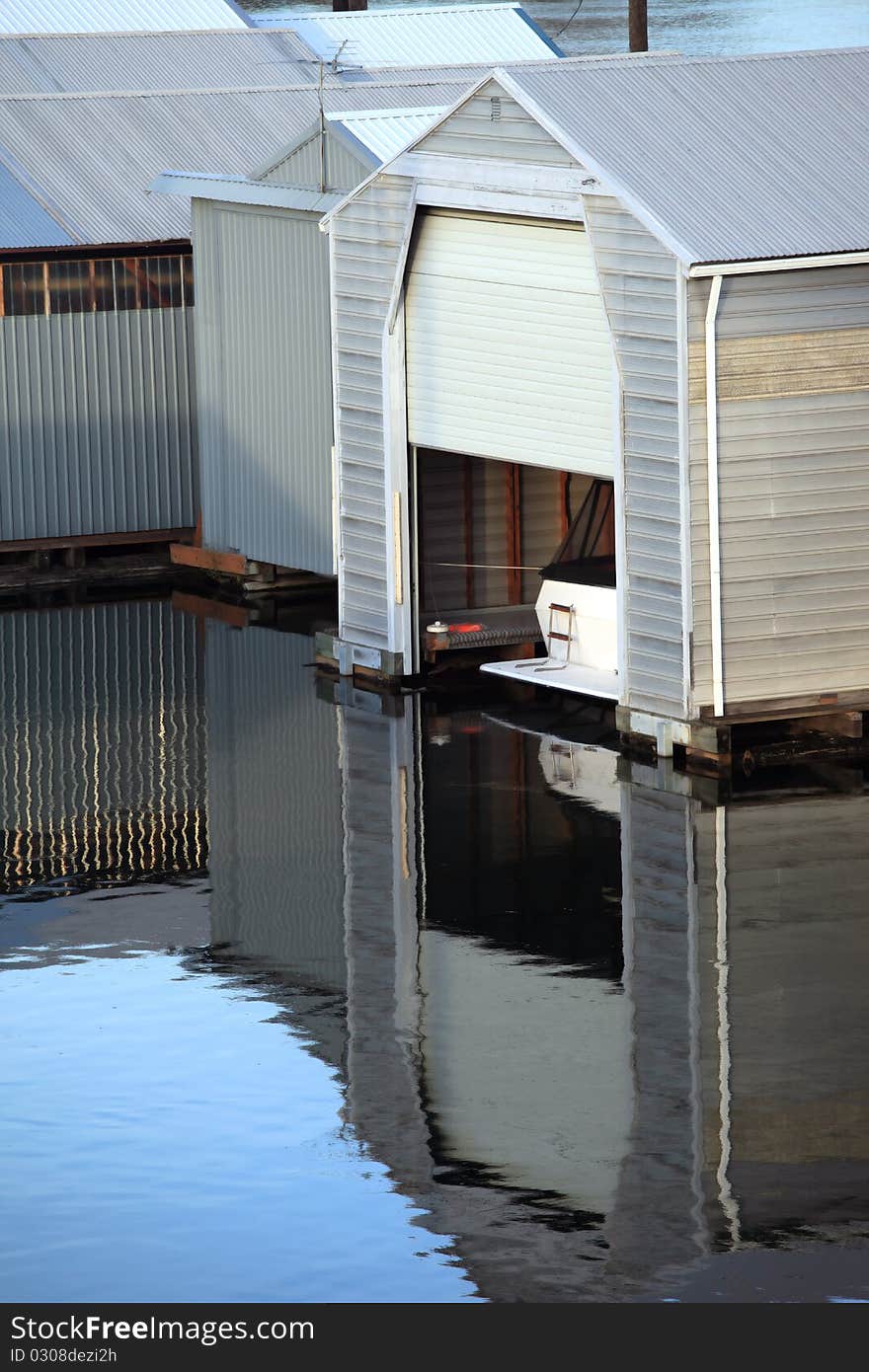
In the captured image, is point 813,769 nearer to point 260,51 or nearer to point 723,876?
point 723,876

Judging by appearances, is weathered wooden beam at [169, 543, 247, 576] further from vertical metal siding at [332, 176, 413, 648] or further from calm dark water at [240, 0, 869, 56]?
calm dark water at [240, 0, 869, 56]

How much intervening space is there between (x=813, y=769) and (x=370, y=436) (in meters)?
5.70

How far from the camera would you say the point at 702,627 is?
18125 millimetres

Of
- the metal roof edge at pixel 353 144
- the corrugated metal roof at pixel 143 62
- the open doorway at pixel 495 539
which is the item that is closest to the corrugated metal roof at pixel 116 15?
the corrugated metal roof at pixel 143 62

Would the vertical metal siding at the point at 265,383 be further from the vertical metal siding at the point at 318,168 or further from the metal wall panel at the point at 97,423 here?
the metal wall panel at the point at 97,423

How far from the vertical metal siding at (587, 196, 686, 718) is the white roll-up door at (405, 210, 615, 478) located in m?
0.67

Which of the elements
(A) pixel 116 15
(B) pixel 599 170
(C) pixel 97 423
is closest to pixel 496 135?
(B) pixel 599 170

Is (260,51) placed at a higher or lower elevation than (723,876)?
higher

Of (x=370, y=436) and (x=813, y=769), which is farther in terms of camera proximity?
(x=370, y=436)

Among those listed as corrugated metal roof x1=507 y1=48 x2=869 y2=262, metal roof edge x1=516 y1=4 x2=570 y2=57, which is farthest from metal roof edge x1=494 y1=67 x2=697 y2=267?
metal roof edge x1=516 y1=4 x2=570 y2=57

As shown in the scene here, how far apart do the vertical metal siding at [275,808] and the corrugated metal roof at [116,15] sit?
50.1ft

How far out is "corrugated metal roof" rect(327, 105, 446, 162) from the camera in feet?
77.7
